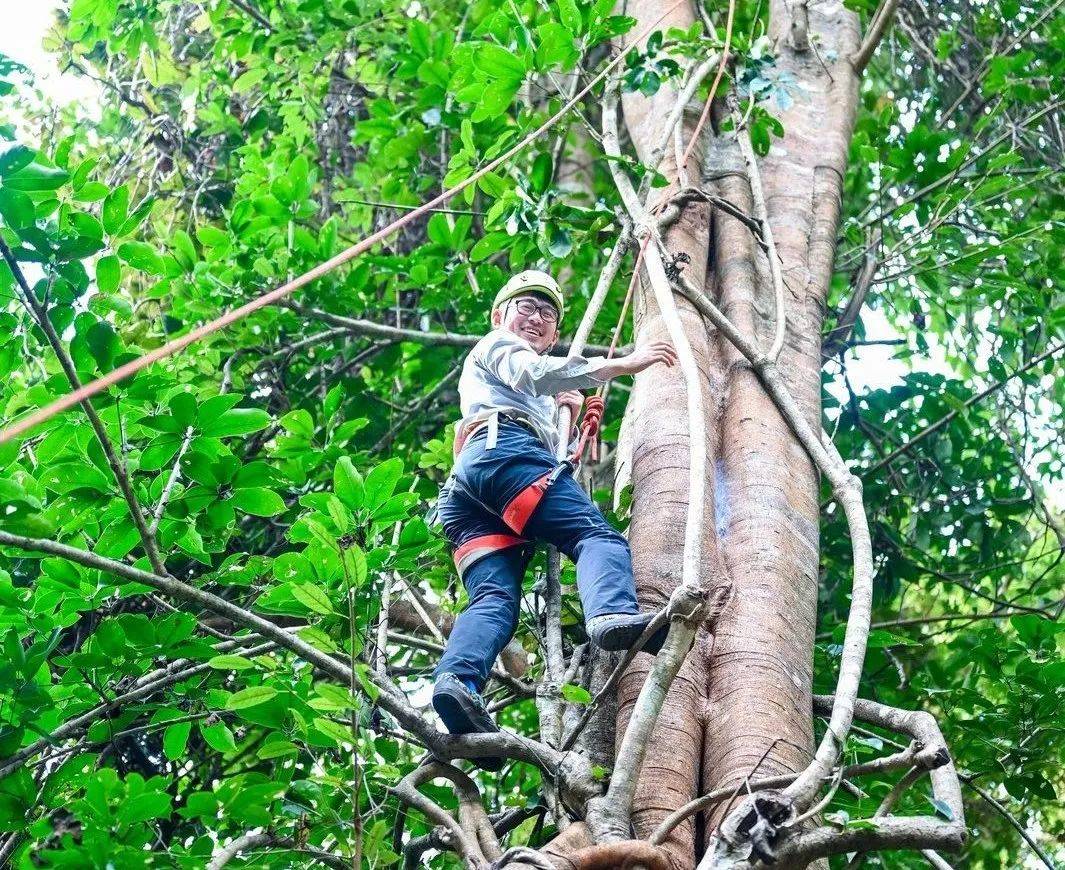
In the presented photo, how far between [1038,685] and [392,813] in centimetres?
177

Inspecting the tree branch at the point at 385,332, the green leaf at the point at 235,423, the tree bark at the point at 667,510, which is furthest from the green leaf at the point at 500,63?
the green leaf at the point at 235,423

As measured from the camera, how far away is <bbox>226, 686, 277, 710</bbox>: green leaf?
2641 millimetres

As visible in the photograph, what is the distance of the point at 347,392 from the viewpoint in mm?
5047

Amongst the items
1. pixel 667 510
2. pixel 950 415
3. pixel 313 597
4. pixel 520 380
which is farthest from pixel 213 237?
pixel 950 415

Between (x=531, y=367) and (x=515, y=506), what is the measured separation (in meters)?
0.39

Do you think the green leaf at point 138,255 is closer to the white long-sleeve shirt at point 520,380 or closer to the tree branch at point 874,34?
the white long-sleeve shirt at point 520,380

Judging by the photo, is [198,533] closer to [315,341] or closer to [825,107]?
[315,341]

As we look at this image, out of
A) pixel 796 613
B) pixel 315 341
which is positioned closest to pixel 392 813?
pixel 796 613

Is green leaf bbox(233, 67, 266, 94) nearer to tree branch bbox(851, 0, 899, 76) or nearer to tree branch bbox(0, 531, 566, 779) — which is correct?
tree branch bbox(851, 0, 899, 76)

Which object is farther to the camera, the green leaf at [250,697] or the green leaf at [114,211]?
the green leaf at [114,211]

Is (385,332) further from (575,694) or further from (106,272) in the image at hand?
(575,694)

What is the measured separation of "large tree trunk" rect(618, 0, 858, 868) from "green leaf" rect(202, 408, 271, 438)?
101 centimetres

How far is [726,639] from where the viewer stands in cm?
298

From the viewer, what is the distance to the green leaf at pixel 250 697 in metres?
2.64
